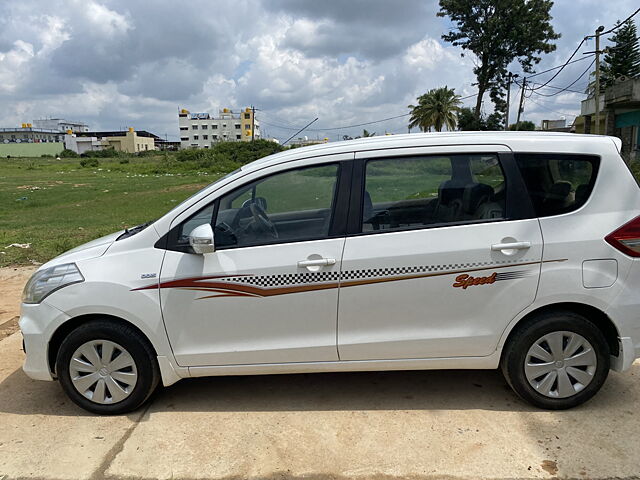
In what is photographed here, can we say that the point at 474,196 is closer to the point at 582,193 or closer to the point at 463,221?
the point at 463,221

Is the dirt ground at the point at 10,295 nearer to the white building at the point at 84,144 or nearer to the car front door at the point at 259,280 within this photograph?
the car front door at the point at 259,280

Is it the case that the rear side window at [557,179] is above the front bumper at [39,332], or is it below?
above

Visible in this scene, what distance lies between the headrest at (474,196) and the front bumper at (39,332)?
2.72 m

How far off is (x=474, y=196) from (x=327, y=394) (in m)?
1.74

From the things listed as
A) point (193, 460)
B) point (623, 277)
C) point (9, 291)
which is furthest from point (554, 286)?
point (9, 291)

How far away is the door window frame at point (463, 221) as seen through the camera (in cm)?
322

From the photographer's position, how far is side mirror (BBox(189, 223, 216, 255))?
309 centimetres

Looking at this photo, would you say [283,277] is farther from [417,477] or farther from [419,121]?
[419,121]

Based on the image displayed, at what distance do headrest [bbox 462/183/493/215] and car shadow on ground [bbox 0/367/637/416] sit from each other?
1354 millimetres

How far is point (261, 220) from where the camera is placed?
→ 11.2ft

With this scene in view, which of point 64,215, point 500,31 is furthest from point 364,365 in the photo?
point 500,31

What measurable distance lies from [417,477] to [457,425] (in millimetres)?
616

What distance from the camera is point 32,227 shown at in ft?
40.2

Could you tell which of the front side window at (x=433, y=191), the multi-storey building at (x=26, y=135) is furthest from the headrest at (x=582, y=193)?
the multi-storey building at (x=26, y=135)
